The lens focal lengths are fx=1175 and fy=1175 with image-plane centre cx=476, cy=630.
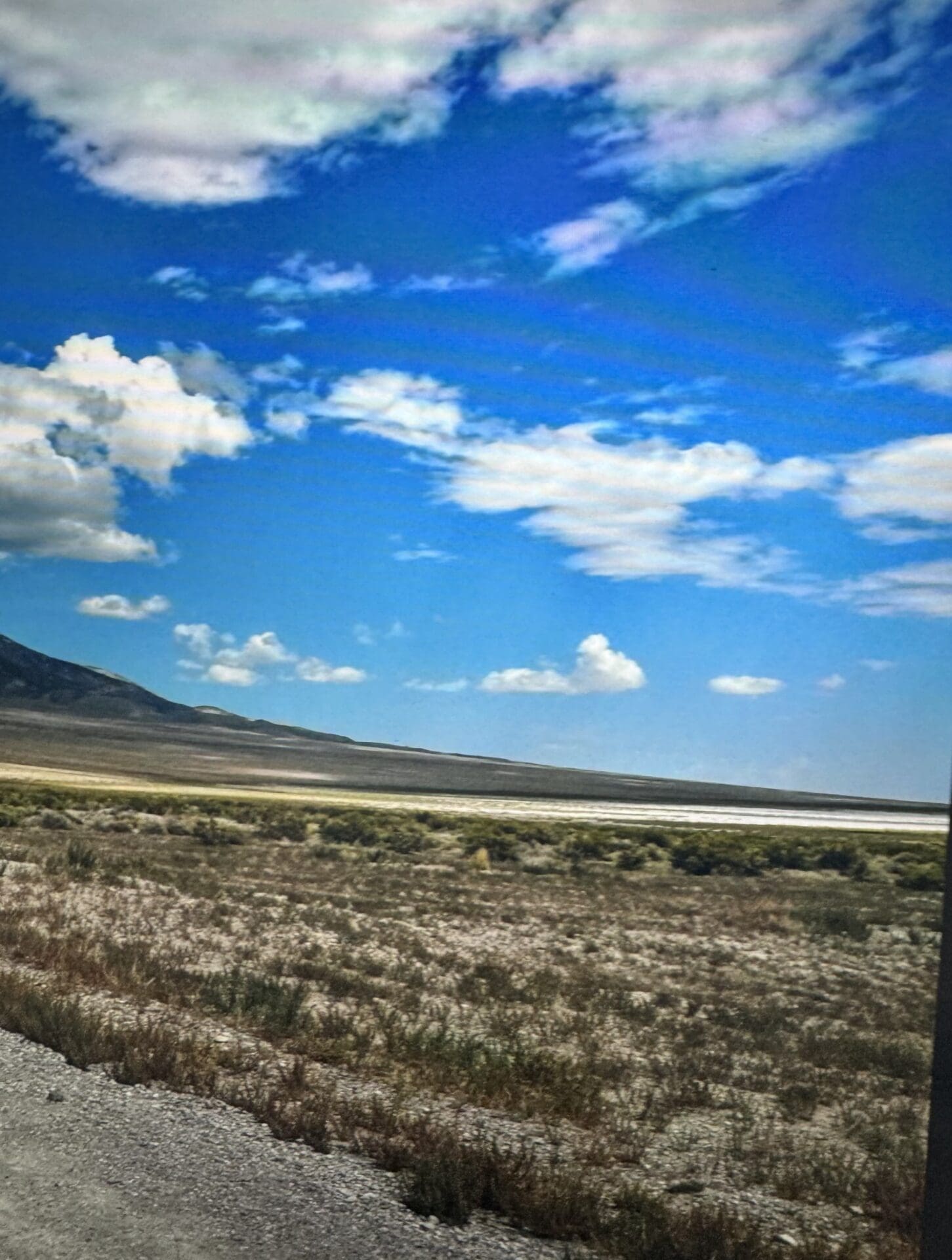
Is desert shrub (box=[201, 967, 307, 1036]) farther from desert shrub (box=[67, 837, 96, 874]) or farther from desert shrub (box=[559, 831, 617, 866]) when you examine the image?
desert shrub (box=[559, 831, 617, 866])

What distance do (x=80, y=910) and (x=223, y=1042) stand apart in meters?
9.55

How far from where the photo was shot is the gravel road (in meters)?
5.44

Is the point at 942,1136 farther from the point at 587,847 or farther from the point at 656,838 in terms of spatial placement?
the point at 656,838

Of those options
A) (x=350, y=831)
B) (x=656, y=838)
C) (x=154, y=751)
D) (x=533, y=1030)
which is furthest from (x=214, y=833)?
(x=154, y=751)

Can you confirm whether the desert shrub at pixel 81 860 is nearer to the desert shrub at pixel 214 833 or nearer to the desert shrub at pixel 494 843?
the desert shrub at pixel 214 833

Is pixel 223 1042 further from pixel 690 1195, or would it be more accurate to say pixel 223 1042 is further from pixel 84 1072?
pixel 690 1195

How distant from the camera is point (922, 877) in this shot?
44.5 metres

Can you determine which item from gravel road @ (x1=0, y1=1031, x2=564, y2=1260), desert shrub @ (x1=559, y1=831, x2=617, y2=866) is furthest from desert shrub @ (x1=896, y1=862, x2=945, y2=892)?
gravel road @ (x1=0, y1=1031, x2=564, y2=1260)

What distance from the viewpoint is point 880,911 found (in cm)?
3169

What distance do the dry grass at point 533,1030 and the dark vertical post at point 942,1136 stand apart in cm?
268

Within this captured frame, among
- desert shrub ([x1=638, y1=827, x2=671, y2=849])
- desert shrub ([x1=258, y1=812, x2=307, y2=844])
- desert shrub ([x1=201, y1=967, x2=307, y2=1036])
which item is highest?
desert shrub ([x1=201, y1=967, x2=307, y2=1036])

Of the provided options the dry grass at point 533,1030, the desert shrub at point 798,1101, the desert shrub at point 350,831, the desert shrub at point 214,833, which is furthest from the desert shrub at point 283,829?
the desert shrub at point 798,1101

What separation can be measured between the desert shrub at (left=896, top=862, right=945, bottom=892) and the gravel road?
36817mm

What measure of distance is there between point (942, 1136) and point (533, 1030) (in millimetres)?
9721
